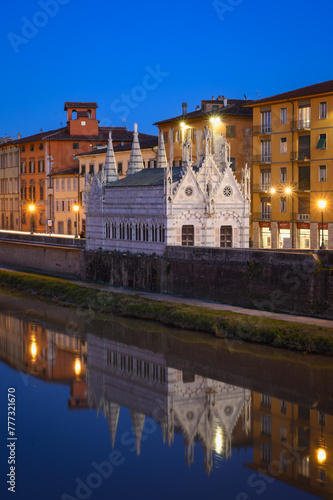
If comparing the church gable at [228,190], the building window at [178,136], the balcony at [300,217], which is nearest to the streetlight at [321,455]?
the church gable at [228,190]

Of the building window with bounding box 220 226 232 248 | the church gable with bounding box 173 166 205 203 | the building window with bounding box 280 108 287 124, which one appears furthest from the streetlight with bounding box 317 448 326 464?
the building window with bounding box 280 108 287 124

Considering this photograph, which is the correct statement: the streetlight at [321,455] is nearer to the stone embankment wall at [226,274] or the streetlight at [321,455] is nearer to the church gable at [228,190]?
the stone embankment wall at [226,274]

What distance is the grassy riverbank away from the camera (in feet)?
114

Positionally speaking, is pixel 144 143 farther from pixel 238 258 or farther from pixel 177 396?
pixel 177 396

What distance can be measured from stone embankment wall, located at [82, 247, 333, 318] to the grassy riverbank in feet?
7.99

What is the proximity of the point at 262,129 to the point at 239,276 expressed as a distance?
73.8 ft

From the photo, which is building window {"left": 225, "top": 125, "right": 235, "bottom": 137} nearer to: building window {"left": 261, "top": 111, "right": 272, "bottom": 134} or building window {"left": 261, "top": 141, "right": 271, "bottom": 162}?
building window {"left": 261, "top": 141, "right": 271, "bottom": 162}

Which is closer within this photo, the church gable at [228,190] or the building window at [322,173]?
the church gable at [228,190]

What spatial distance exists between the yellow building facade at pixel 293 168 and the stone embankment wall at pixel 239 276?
11472 mm

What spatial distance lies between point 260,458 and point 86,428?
628 centimetres

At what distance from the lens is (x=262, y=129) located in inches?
2475

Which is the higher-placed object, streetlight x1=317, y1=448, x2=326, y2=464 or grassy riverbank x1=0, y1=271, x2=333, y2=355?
grassy riverbank x1=0, y1=271, x2=333, y2=355

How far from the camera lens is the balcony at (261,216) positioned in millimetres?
63406

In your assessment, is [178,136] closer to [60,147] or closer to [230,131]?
[230,131]
